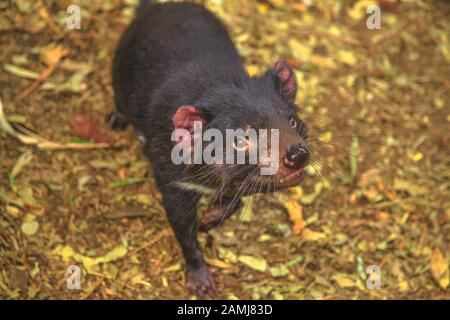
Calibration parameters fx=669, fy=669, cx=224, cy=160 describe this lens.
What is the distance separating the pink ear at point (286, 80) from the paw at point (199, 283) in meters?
1.34

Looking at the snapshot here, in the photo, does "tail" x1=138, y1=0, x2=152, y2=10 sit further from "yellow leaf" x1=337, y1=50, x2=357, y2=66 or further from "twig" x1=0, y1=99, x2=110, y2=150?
"yellow leaf" x1=337, y1=50, x2=357, y2=66

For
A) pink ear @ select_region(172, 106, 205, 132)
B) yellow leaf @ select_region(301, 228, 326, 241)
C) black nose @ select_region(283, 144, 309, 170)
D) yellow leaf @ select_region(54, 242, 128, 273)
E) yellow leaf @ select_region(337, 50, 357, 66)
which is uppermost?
yellow leaf @ select_region(337, 50, 357, 66)

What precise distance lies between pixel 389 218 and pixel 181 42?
208cm

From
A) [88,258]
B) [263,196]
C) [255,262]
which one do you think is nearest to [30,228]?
[88,258]

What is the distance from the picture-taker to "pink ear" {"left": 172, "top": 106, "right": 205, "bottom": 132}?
366 cm

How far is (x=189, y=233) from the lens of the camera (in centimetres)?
432

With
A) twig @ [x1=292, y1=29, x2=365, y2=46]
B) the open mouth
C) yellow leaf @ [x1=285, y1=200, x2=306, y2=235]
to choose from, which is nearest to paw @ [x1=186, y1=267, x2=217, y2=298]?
yellow leaf @ [x1=285, y1=200, x2=306, y2=235]

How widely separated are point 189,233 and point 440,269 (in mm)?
1891

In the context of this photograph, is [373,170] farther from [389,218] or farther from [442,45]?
[442,45]

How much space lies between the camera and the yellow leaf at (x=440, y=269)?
479cm

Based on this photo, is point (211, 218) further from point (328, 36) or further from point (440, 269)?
point (328, 36)

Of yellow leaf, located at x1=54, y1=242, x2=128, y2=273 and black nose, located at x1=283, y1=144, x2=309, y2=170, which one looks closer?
black nose, located at x1=283, y1=144, x2=309, y2=170

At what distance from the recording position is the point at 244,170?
363cm

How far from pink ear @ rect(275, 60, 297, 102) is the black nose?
0.66m
